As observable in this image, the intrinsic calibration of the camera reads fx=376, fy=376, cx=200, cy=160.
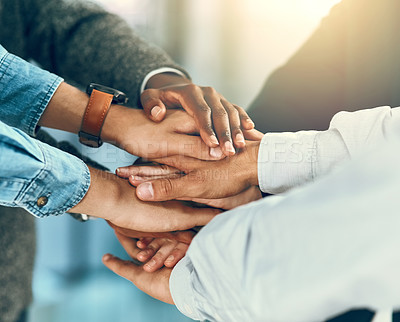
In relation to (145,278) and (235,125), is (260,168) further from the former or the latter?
(145,278)

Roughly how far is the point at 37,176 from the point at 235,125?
24 centimetres

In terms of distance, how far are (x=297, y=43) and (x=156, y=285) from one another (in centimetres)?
37

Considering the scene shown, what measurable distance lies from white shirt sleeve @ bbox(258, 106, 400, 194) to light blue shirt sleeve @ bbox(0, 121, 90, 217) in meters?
0.22

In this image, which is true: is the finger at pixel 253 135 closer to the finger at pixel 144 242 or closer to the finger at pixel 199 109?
the finger at pixel 199 109

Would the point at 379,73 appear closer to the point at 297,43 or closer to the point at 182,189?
the point at 297,43

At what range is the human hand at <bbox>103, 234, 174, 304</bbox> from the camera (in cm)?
47

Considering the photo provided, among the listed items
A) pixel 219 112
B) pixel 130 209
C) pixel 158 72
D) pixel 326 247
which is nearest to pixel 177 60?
pixel 158 72

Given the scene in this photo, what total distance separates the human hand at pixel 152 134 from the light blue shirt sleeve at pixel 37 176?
9cm

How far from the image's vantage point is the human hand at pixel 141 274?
0.47 meters

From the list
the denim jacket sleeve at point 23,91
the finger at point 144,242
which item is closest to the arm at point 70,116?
the denim jacket sleeve at point 23,91

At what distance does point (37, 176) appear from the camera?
363mm

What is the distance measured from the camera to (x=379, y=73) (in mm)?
467

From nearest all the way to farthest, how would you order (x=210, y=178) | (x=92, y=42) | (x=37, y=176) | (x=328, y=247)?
(x=328, y=247) < (x=37, y=176) < (x=210, y=178) < (x=92, y=42)

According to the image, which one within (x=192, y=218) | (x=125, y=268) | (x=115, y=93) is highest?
(x=115, y=93)
